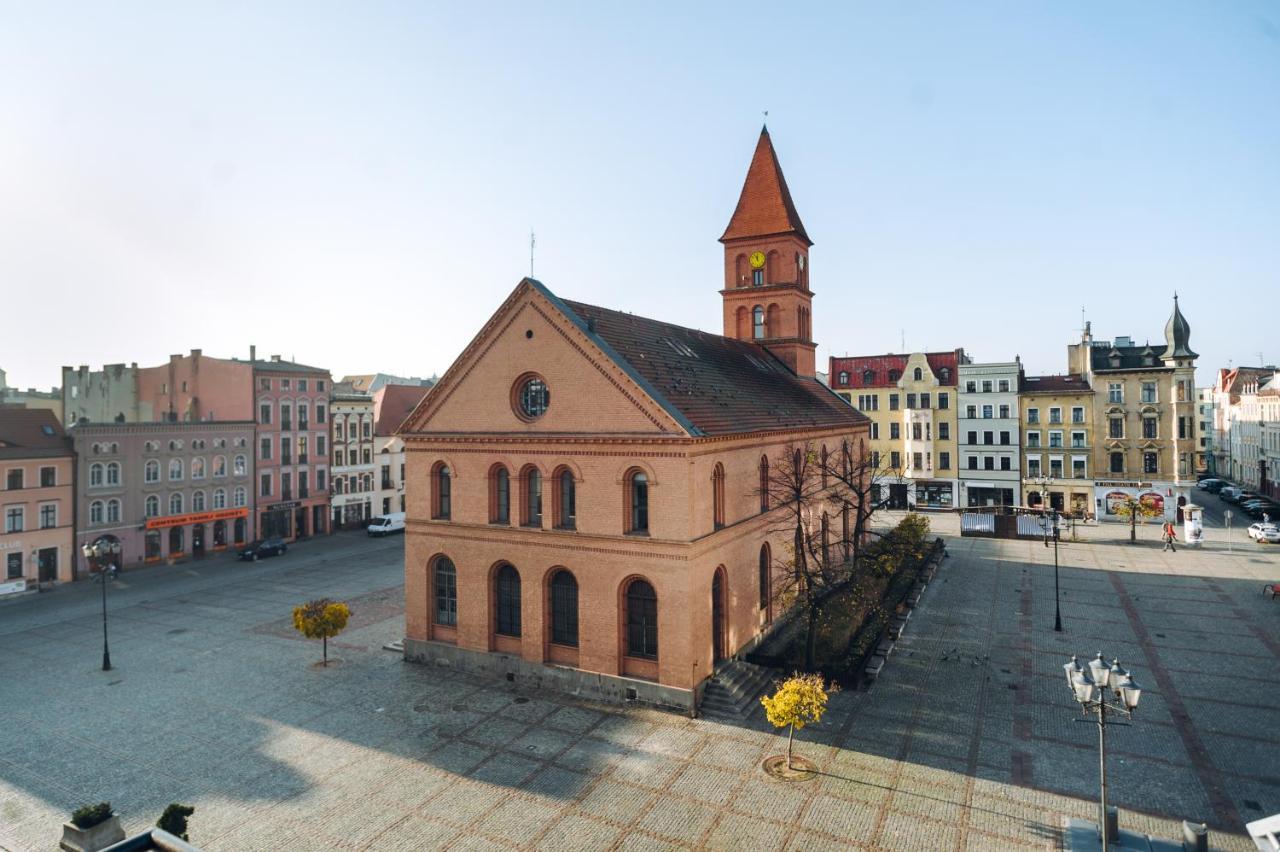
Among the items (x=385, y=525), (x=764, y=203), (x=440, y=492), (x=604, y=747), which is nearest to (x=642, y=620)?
(x=604, y=747)

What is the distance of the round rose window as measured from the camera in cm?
2652

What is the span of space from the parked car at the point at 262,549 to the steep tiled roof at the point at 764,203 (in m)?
38.7

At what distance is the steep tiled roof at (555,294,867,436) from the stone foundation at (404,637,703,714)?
888 centimetres

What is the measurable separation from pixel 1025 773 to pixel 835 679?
22.6 ft

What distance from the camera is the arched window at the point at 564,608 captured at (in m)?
25.8

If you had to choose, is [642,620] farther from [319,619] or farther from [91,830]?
[91,830]

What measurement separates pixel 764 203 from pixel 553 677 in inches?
1188

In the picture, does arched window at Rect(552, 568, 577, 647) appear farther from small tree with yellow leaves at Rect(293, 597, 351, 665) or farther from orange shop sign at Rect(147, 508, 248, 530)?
orange shop sign at Rect(147, 508, 248, 530)

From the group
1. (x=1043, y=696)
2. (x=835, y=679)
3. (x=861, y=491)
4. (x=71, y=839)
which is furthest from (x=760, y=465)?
(x=71, y=839)

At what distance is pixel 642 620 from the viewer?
24422 mm

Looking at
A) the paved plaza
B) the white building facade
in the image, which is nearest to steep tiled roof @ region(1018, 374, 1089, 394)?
the white building facade

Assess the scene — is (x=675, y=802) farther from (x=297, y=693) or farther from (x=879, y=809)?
(x=297, y=693)

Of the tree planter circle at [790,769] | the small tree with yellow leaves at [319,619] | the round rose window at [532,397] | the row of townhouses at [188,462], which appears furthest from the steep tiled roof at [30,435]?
the tree planter circle at [790,769]

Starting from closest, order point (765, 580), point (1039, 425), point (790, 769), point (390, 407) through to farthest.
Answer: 1. point (790, 769)
2. point (765, 580)
3. point (1039, 425)
4. point (390, 407)
